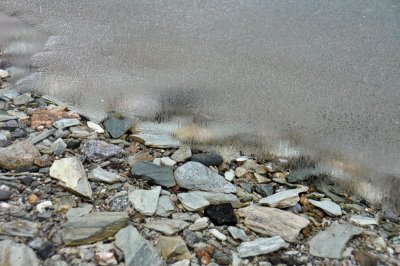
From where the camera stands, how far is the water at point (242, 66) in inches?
75.2

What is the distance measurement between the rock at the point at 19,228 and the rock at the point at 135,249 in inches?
9.7

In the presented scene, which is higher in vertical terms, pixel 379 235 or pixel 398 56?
pixel 398 56

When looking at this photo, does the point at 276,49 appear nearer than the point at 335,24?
Yes

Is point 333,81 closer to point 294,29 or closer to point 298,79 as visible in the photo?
point 298,79

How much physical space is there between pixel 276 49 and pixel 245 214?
1.20 meters

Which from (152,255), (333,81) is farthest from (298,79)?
(152,255)

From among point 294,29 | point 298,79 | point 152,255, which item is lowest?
point 152,255

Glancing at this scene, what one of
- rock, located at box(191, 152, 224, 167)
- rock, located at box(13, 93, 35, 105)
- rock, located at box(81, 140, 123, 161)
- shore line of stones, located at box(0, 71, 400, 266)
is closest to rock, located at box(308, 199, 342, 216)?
shore line of stones, located at box(0, 71, 400, 266)

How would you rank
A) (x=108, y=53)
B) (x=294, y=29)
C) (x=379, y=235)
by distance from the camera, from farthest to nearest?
1. (x=294, y=29)
2. (x=108, y=53)
3. (x=379, y=235)

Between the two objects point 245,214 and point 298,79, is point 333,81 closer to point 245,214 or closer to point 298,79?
point 298,79

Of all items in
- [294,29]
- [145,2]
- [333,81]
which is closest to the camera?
[333,81]

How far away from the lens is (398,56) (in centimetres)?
240

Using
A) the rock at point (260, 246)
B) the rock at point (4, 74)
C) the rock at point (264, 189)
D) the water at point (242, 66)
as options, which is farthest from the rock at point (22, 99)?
the rock at point (260, 246)

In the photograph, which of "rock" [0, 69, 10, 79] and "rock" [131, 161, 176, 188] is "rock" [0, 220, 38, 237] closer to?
"rock" [131, 161, 176, 188]
